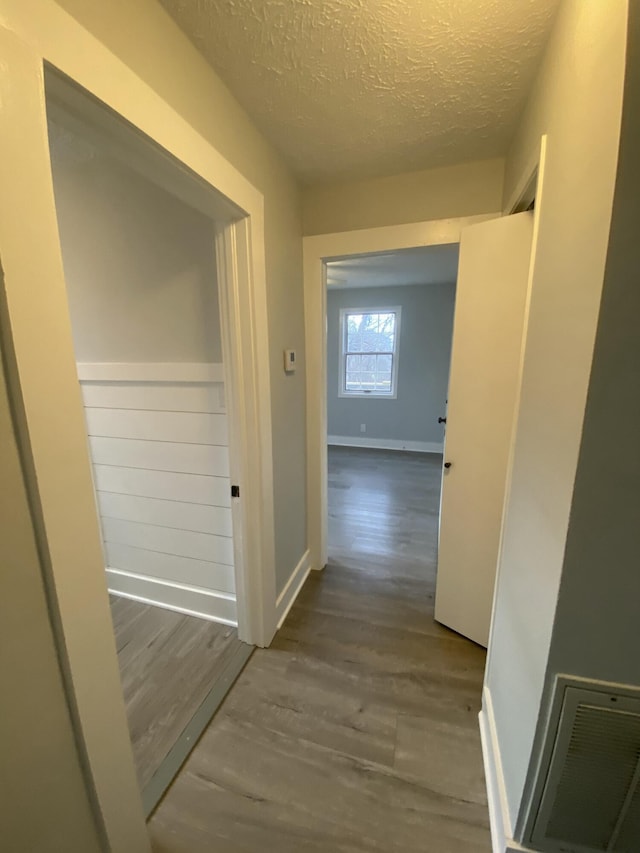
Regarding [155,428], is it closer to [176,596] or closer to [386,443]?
[176,596]

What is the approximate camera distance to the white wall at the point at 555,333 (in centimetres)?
71

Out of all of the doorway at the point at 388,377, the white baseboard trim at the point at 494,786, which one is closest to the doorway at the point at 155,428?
the white baseboard trim at the point at 494,786

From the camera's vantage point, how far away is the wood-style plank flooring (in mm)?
1387

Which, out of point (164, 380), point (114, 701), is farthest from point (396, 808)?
point (164, 380)

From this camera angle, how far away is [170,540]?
6.44 feet

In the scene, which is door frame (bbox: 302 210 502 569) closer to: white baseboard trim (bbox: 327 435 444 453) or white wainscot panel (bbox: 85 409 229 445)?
white wainscot panel (bbox: 85 409 229 445)

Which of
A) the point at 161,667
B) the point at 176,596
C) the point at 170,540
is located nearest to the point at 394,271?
the point at 170,540

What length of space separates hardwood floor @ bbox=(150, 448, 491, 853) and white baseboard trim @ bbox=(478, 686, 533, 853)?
4 cm

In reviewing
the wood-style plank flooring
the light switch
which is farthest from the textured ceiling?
the wood-style plank flooring

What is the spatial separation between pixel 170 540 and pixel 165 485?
0.33 m

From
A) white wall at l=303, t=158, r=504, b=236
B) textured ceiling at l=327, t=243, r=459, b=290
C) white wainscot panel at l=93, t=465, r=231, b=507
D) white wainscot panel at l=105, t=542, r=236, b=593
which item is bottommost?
white wainscot panel at l=105, t=542, r=236, b=593

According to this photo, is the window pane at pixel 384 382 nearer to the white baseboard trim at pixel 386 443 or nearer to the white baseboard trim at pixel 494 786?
the white baseboard trim at pixel 386 443

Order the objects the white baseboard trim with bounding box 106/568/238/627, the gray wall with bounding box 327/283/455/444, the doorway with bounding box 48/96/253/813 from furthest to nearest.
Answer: the gray wall with bounding box 327/283/455/444
the white baseboard trim with bounding box 106/568/238/627
the doorway with bounding box 48/96/253/813

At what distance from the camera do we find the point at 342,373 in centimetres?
566
